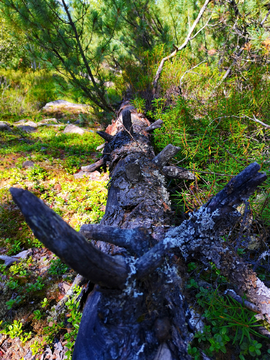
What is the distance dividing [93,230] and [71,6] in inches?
210

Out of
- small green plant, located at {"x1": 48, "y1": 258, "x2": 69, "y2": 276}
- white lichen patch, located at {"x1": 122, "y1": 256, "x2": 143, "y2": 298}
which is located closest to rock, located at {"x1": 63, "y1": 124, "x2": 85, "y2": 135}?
small green plant, located at {"x1": 48, "y1": 258, "x2": 69, "y2": 276}

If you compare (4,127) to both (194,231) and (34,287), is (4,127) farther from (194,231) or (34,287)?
(194,231)

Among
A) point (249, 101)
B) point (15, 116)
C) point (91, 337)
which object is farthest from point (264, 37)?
point (15, 116)

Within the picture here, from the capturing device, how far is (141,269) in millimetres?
1075

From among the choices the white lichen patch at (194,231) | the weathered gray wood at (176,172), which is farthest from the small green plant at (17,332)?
the weathered gray wood at (176,172)

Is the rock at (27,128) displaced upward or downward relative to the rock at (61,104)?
downward

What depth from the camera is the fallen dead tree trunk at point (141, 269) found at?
89cm

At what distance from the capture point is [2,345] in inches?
64.8

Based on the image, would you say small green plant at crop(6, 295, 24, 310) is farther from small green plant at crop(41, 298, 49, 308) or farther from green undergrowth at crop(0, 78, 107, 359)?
small green plant at crop(41, 298, 49, 308)

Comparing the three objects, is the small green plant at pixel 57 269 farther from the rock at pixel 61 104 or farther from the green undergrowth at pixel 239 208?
the rock at pixel 61 104

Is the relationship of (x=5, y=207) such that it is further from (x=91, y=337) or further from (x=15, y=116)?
(x=15, y=116)

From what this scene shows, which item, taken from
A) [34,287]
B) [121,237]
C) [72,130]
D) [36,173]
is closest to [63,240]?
[121,237]

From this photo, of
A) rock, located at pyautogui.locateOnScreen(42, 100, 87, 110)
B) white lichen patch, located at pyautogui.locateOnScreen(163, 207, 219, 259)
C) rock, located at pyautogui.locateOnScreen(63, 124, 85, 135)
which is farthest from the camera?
rock, located at pyautogui.locateOnScreen(42, 100, 87, 110)

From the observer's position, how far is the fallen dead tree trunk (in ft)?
2.91
